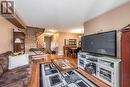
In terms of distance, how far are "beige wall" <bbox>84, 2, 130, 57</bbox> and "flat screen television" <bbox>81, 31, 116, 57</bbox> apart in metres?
0.34

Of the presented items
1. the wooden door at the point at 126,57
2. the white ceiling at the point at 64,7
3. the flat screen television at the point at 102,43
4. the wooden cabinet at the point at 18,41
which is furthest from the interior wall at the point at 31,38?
the wooden door at the point at 126,57

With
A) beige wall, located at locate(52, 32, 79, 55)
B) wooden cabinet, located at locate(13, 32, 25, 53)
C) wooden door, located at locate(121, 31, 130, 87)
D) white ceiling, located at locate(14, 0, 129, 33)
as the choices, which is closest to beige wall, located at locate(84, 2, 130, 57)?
white ceiling, located at locate(14, 0, 129, 33)

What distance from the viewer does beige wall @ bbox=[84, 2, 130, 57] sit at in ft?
8.86

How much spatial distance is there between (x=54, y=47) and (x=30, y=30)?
150 inches

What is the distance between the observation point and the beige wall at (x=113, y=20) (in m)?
2.70

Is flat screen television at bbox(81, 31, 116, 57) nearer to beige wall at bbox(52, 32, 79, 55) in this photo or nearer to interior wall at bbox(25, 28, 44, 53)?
interior wall at bbox(25, 28, 44, 53)

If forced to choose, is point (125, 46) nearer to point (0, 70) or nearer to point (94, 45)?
point (94, 45)

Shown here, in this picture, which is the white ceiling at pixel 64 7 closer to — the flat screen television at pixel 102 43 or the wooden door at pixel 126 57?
the flat screen television at pixel 102 43

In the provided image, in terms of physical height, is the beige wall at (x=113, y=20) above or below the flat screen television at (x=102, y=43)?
above

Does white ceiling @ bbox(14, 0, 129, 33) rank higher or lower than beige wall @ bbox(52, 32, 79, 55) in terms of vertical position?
higher

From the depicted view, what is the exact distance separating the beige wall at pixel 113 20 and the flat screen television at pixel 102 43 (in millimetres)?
336

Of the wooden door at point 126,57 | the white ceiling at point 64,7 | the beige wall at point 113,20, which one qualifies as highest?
the white ceiling at point 64,7

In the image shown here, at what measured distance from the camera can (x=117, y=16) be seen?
2977 millimetres

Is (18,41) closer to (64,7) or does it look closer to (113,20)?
(64,7)
